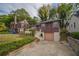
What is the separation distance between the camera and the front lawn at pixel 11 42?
1.92 meters

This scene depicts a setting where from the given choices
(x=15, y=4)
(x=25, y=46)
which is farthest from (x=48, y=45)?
(x=15, y=4)

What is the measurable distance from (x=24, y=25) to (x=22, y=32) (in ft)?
0.24

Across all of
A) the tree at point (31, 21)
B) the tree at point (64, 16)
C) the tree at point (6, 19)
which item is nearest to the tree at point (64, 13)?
the tree at point (64, 16)

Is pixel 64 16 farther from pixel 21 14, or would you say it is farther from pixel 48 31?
pixel 21 14

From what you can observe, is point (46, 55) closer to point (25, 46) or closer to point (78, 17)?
point (25, 46)

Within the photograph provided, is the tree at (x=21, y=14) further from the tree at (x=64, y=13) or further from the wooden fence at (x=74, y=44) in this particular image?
the wooden fence at (x=74, y=44)

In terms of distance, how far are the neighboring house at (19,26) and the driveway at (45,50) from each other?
0.17 meters

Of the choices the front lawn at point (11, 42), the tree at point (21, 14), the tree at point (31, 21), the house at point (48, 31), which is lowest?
the front lawn at point (11, 42)

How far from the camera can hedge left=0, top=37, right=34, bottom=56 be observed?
192 centimetres

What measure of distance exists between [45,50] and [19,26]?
0.36 metres

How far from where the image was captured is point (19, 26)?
197 centimetres

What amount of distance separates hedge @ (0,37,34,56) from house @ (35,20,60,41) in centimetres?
11

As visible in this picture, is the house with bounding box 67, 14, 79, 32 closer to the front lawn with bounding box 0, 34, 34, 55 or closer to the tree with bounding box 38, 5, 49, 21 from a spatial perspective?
the tree with bounding box 38, 5, 49, 21

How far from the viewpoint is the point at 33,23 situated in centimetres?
198
